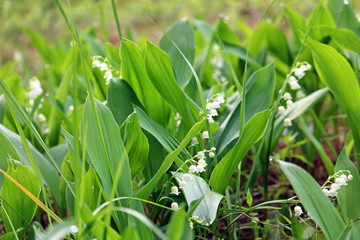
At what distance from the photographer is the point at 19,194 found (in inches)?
51.2

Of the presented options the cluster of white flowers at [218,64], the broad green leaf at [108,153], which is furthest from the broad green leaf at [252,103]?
the cluster of white flowers at [218,64]

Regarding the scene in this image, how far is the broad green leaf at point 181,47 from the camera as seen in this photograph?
1.56 metres

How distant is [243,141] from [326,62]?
480 mm

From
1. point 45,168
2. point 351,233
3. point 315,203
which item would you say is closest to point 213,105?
point 315,203

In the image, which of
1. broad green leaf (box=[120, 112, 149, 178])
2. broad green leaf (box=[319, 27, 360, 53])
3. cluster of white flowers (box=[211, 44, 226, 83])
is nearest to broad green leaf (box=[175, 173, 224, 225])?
broad green leaf (box=[120, 112, 149, 178])

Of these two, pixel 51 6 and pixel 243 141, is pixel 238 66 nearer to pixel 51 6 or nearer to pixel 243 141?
pixel 243 141

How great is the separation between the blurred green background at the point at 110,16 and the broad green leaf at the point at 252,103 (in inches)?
129

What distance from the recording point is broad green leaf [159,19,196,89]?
156 centimetres

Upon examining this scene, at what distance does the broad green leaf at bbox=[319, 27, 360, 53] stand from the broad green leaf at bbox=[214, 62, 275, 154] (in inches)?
11.1

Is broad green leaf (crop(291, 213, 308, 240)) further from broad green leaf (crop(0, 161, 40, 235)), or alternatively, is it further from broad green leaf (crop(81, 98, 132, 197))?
broad green leaf (crop(0, 161, 40, 235))

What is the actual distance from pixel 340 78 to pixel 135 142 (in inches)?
29.5

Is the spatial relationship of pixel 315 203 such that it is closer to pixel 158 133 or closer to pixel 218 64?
pixel 158 133

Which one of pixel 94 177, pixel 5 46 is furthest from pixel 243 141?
pixel 5 46

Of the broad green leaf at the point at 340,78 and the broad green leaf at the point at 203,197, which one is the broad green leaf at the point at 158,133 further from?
the broad green leaf at the point at 340,78
